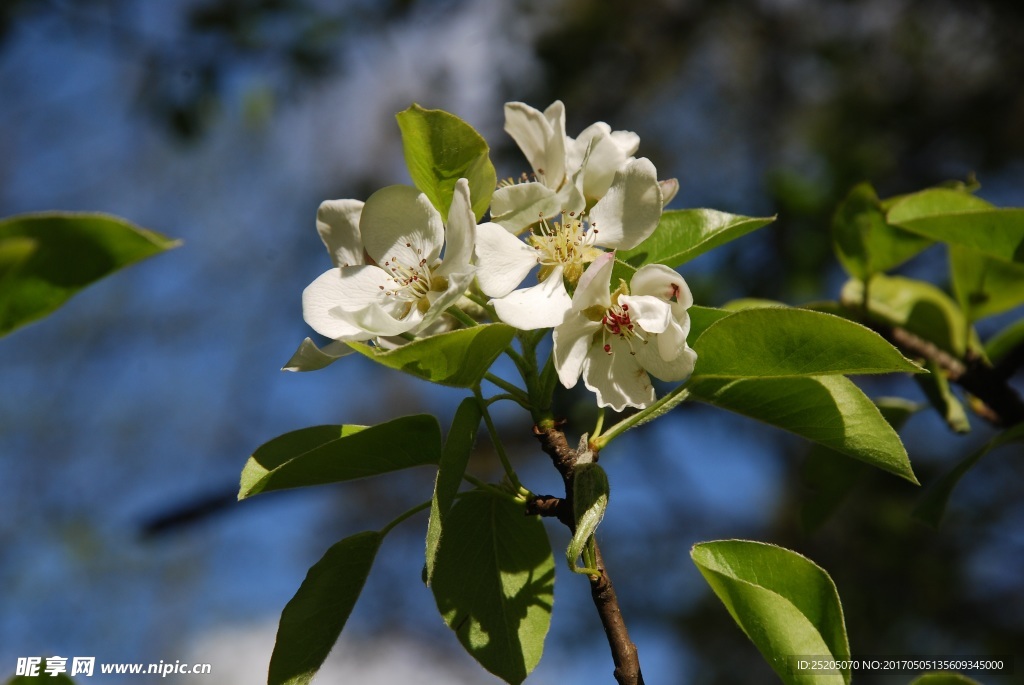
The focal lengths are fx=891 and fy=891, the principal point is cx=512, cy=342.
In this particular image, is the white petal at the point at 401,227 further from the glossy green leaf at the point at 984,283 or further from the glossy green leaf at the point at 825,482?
the glossy green leaf at the point at 984,283

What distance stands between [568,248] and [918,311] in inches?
29.4

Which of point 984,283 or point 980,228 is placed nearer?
point 980,228

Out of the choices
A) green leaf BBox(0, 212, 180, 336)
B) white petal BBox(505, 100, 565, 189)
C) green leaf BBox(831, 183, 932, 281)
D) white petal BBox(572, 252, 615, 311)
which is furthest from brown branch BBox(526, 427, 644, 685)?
green leaf BBox(831, 183, 932, 281)

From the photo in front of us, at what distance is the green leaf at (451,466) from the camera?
75 centimetres

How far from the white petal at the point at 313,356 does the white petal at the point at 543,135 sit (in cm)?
28

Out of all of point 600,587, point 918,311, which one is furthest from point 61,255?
point 918,311

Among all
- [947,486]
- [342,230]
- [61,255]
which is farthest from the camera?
[947,486]

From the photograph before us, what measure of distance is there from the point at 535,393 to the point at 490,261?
0.47ft

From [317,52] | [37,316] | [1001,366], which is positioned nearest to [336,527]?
[317,52]

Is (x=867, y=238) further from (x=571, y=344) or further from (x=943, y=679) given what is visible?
(x=943, y=679)

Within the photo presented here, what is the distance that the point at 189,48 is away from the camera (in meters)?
3.49

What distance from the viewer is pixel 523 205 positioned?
33.8 inches

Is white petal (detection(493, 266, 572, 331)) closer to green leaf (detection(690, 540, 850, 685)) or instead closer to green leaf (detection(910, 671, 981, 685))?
green leaf (detection(690, 540, 850, 685))

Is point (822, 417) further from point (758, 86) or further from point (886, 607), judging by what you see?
point (758, 86)
